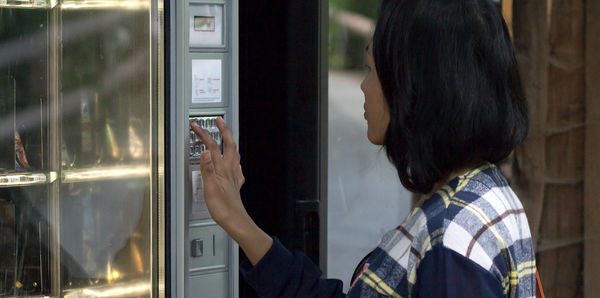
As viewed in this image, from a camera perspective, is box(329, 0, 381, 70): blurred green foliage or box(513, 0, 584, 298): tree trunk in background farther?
box(513, 0, 584, 298): tree trunk in background

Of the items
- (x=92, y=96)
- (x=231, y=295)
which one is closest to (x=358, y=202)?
(x=231, y=295)

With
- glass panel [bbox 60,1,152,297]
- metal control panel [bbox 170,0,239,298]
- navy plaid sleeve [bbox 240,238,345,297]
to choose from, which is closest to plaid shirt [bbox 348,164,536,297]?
navy plaid sleeve [bbox 240,238,345,297]

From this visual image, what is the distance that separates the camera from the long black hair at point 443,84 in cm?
162

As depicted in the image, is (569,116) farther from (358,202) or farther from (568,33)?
(358,202)

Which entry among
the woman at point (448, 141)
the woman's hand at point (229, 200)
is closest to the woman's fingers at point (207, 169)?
the woman's hand at point (229, 200)

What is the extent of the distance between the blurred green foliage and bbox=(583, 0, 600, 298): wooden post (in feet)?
2.84

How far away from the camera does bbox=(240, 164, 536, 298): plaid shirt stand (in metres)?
1.54

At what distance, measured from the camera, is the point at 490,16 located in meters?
1.69

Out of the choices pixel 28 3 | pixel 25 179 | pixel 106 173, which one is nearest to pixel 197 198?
pixel 106 173

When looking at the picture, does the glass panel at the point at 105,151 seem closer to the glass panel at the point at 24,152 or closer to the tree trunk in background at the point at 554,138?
the glass panel at the point at 24,152

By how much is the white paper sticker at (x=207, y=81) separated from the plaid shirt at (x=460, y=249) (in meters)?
1.20

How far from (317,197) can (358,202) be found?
214mm

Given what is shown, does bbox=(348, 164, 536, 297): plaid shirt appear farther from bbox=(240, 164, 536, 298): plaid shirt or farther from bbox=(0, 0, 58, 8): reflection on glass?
bbox=(0, 0, 58, 8): reflection on glass

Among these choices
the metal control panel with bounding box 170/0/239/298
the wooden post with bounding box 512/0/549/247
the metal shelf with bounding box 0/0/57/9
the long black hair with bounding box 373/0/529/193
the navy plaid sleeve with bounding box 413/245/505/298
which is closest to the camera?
the navy plaid sleeve with bounding box 413/245/505/298
